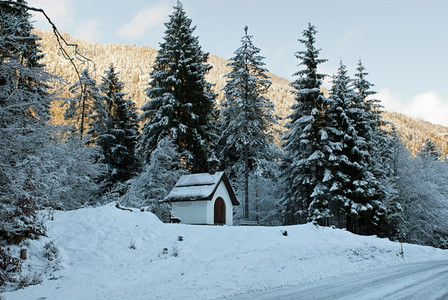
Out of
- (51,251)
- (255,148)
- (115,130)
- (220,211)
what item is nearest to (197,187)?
(220,211)

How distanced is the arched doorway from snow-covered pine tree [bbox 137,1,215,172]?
5654 millimetres

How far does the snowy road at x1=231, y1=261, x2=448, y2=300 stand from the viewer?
842 centimetres

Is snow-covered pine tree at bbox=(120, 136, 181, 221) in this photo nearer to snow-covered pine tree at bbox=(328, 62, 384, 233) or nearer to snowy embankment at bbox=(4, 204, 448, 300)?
snowy embankment at bbox=(4, 204, 448, 300)

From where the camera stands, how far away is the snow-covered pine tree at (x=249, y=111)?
28188 millimetres

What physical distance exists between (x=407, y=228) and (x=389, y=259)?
1833 centimetres

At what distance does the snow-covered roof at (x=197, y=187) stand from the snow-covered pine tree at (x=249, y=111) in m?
5.81

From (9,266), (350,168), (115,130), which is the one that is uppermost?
(115,130)

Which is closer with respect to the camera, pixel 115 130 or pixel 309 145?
pixel 309 145

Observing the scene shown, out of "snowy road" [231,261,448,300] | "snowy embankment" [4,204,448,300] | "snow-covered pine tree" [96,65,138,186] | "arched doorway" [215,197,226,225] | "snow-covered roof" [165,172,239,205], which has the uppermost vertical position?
"snow-covered pine tree" [96,65,138,186]

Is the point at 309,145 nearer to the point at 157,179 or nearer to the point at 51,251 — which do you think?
the point at 157,179

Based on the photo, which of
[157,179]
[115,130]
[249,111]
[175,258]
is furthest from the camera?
[115,130]

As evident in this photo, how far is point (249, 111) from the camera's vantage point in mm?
29078

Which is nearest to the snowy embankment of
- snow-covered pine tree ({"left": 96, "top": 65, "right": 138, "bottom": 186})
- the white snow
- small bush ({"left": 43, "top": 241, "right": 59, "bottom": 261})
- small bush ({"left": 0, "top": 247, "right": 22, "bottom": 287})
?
small bush ({"left": 43, "top": 241, "right": 59, "bottom": 261})

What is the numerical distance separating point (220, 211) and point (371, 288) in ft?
46.1
